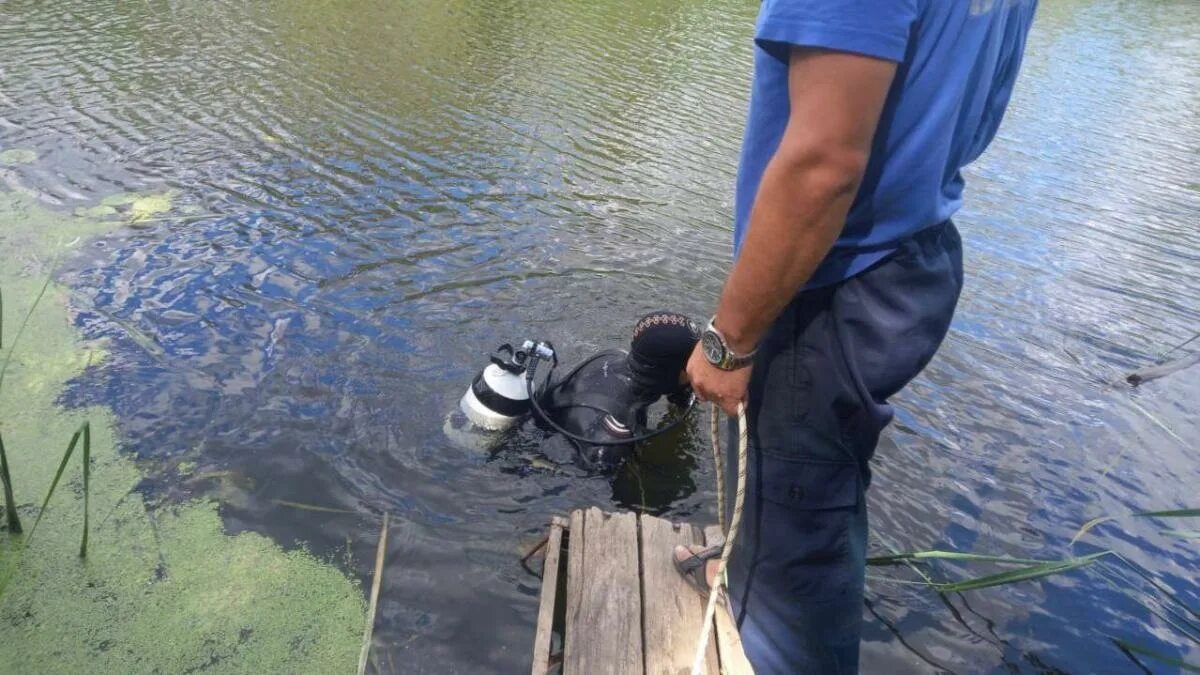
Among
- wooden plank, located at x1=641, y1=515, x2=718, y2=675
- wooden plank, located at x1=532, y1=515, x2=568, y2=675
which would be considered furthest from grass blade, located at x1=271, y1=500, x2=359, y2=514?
wooden plank, located at x1=641, y1=515, x2=718, y2=675

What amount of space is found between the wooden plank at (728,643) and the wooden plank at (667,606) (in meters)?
0.04

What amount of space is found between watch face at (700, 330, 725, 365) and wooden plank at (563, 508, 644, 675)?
0.97m

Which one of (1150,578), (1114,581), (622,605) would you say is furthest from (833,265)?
(1150,578)

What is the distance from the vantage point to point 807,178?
4.96ft

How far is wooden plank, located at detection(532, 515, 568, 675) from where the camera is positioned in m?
2.34

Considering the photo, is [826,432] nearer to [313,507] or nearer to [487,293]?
[313,507]

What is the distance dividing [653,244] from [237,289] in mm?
2627

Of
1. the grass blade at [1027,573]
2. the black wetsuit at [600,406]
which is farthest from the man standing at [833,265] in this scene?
the black wetsuit at [600,406]

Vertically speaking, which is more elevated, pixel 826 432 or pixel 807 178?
pixel 807 178

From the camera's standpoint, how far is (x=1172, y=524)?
367 cm

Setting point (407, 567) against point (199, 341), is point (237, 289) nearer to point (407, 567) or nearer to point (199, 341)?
point (199, 341)

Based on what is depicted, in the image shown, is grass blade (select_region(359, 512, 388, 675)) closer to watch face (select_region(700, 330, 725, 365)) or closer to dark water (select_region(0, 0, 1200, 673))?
dark water (select_region(0, 0, 1200, 673))

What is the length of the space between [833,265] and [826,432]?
1.22 feet

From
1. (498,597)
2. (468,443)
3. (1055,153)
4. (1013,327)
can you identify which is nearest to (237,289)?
(468,443)
